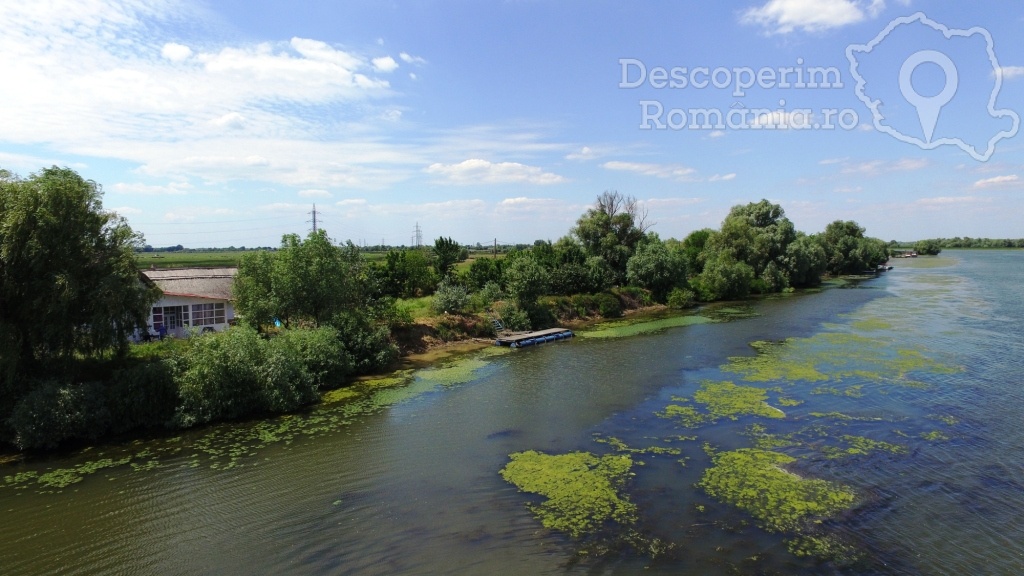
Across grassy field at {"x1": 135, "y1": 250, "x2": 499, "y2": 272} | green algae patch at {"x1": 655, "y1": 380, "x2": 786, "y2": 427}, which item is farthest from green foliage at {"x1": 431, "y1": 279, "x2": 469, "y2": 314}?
green algae patch at {"x1": 655, "y1": 380, "x2": 786, "y2": 427}

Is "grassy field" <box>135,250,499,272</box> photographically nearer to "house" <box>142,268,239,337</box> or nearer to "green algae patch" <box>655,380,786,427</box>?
"house" <box>142,268,239,337</box>

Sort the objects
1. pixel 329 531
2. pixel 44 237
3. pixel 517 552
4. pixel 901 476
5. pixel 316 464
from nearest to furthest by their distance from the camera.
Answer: pixel 517 552, pixel 329 531, pixel 901 476, pixel 316 464, pixel 44 237

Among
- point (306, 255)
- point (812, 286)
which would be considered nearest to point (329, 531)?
point (306, 255)

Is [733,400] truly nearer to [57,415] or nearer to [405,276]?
[57,415]

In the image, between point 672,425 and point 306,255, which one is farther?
point 306,255

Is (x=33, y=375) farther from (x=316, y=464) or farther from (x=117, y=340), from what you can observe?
(x=316, y=464)

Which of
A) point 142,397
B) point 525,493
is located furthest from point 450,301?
point 525,493
